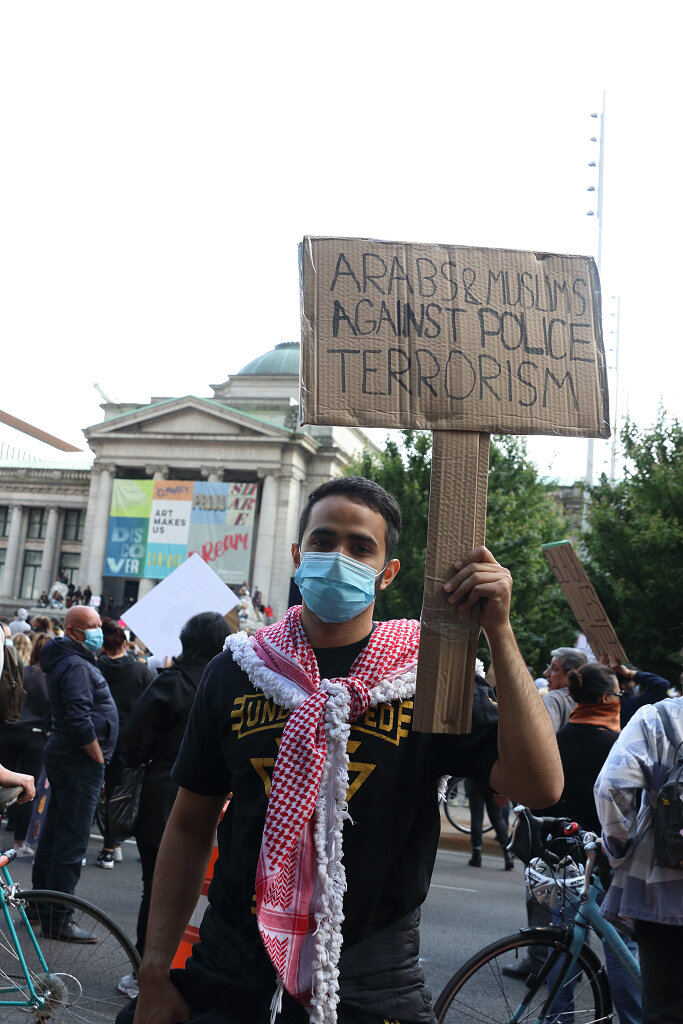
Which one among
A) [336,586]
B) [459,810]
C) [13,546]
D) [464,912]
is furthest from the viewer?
[13,546]

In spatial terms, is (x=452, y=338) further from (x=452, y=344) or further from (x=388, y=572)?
(x=388, y=572)

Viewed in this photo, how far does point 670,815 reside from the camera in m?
3.47

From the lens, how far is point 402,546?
35.0m

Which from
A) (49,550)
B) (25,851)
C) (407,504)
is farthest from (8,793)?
(49,550)

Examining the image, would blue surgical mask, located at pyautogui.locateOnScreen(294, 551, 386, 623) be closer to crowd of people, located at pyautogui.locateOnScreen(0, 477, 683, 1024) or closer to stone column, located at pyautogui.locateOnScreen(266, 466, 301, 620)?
crowd of people, located at pyautogui.locateOnScreen(0, 477, 683, 1024)

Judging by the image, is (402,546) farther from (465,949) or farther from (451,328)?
(451,328)

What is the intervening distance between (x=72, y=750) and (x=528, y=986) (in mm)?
3660

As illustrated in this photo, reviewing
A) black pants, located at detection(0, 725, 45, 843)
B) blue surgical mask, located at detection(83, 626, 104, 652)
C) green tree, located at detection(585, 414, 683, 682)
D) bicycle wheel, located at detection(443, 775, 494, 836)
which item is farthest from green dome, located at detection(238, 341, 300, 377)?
blue surgical mask, located at detection(83, 626, 104, 652)

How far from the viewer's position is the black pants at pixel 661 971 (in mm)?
3250

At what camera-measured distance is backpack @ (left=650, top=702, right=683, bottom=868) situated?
3432 mm

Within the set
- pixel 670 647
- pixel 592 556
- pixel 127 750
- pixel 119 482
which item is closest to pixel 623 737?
pixel 127 750

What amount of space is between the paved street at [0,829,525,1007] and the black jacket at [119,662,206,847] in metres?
1.08

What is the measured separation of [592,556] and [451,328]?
2043 cm

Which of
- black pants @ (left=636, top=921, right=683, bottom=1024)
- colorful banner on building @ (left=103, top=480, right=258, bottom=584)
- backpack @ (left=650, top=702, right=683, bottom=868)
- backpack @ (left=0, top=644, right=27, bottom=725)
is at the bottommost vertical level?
black pants @ (left=636, top=921, right=683, bottom=1024)
